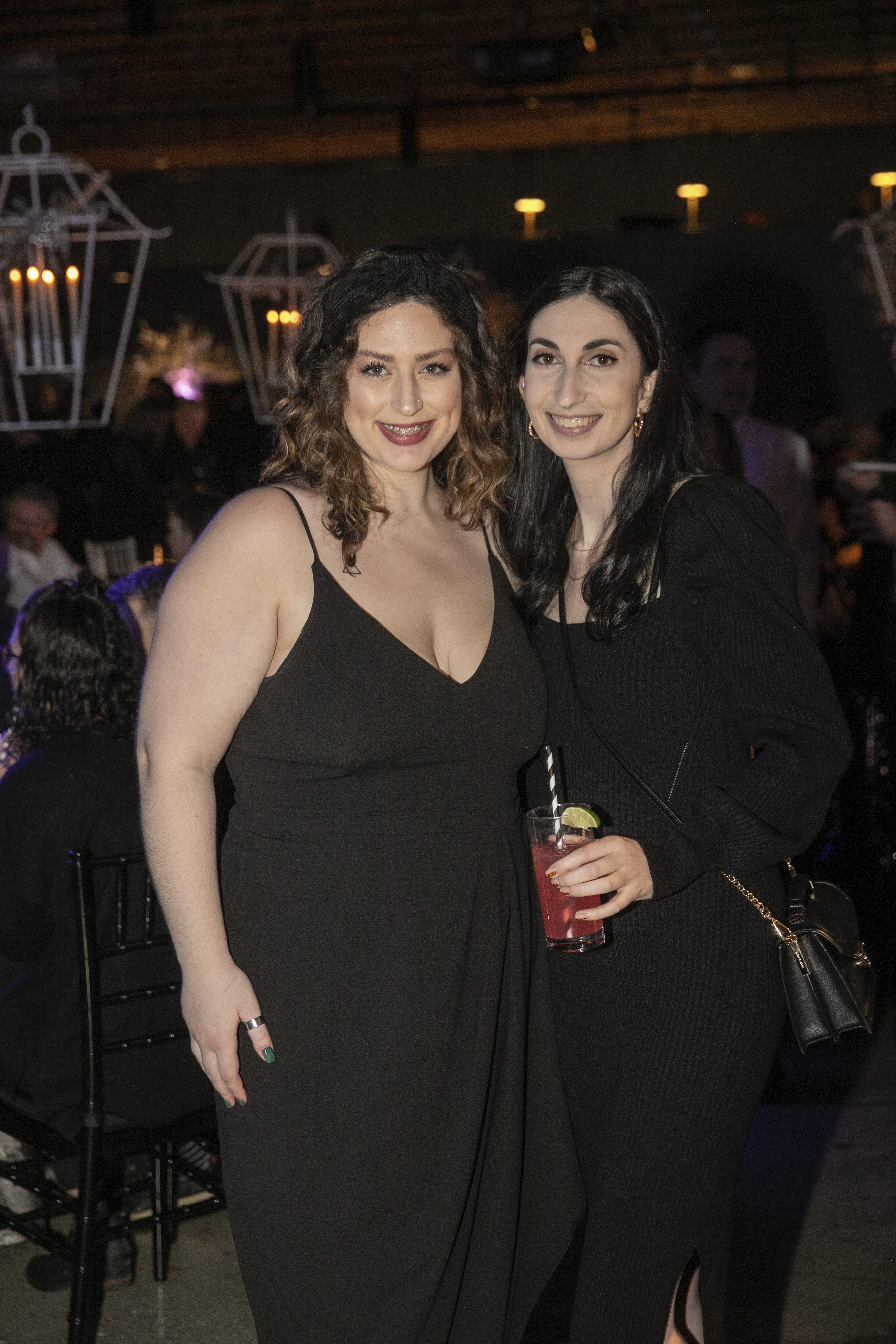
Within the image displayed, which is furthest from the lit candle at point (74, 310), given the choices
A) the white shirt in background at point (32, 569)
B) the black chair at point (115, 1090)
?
the black chair at point (115, 1090)

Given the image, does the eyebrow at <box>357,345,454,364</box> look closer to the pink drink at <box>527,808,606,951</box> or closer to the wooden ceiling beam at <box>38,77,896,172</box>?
the pink drink at <box>527,808,606,951</box>

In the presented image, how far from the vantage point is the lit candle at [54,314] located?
5.66 metres

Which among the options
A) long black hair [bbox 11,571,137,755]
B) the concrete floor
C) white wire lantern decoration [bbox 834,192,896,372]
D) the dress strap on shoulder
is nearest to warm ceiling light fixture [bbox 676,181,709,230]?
white wire lantern decoration [bbox 834,192,896,372]

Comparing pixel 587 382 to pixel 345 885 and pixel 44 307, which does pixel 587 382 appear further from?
pixel 44 307

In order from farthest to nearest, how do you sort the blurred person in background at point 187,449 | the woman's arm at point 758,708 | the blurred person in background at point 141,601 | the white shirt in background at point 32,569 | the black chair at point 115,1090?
the blurred person in background at point 187,449
the white shirt in background at point 32,569
the blurred person in background at point 141,601
the black chair at point 115,1090
the woman's arm at point 758,708

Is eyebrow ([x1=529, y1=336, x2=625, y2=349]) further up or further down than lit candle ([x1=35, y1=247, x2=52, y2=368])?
Result: further down

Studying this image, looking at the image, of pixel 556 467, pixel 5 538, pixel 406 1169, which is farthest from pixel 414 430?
pixel 5 538

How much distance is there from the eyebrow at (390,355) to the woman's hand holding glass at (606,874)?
0.69 metres

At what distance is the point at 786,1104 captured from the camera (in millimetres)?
3555

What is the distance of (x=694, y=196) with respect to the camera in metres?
9.81

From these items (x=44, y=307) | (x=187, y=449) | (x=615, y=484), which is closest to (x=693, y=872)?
(x=615, y=484)

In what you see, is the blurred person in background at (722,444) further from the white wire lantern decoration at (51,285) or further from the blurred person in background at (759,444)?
the white wire lantern decoration at (51,285)

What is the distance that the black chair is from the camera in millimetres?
2375

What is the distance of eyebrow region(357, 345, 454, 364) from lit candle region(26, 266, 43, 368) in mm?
4112
